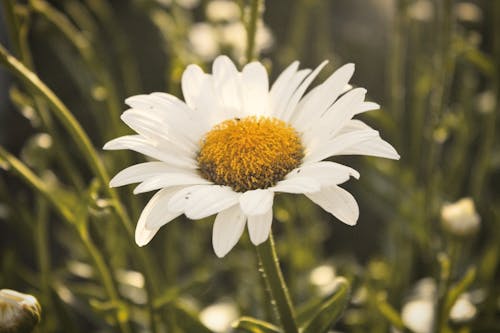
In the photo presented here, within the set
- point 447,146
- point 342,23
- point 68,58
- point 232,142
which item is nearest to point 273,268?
point 232,142

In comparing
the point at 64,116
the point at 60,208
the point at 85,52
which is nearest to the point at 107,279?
the point at 60,208

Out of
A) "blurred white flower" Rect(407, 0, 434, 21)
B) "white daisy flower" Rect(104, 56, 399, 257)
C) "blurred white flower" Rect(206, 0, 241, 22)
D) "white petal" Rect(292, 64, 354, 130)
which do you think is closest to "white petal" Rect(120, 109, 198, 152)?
"white daisy flower" Rect(104, 56, 399, 257)

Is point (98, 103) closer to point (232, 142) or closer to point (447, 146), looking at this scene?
point (232, 142)

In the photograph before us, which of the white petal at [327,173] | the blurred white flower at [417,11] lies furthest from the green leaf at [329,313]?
the blurred white flower at [417,11]

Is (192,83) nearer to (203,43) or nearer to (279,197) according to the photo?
(279,197)

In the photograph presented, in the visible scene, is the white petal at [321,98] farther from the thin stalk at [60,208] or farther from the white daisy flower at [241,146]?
the thin stalk at [60,208]

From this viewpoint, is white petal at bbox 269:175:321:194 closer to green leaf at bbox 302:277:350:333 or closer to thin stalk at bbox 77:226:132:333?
green leaf at bbox 302:277:350:333
